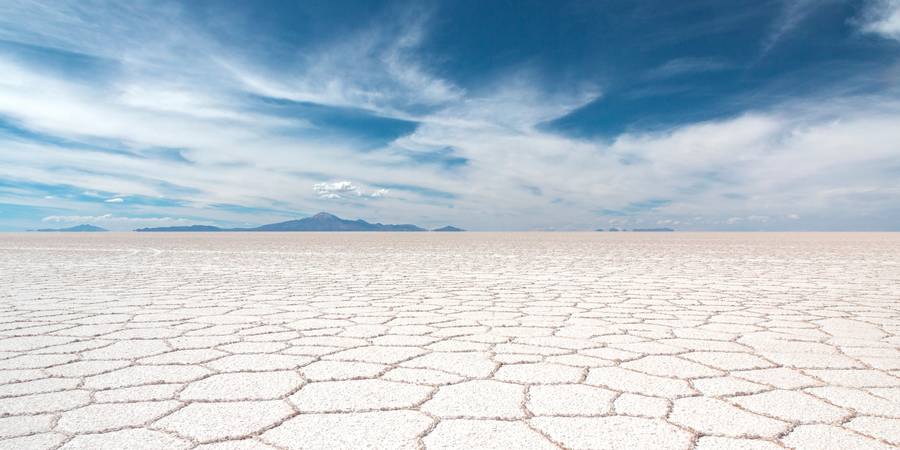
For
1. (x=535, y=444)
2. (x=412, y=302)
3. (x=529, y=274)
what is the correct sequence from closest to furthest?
(x=535, y=444), (x=412, y=302), (x=529, y=274)

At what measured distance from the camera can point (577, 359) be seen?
2.18 metres

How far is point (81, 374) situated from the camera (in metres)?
1.98

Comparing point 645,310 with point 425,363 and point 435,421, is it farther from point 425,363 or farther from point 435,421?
point 435,421

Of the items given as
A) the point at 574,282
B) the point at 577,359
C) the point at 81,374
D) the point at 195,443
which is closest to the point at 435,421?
the point at 195,443

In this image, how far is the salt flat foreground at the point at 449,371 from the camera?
1.42m

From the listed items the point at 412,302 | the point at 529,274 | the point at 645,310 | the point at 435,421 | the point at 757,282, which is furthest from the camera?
the point at 529,274

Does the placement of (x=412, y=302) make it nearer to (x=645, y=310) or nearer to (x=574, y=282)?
(x=645, y=310)

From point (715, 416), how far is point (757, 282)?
4.24 meters

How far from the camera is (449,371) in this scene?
200 cm

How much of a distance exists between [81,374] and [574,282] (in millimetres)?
Result: 4031

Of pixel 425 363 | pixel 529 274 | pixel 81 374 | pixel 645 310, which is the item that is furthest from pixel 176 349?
pixel 529 274

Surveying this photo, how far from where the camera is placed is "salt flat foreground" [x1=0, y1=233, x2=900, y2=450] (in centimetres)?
142

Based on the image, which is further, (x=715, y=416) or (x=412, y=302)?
(x=412, y=302)

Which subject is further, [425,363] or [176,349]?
[176,349]
